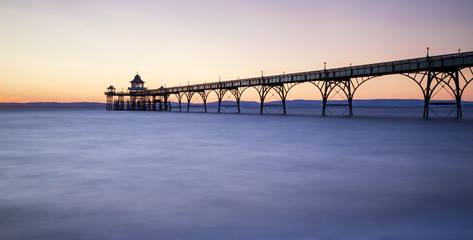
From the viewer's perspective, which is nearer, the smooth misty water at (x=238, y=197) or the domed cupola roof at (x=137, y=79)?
the smooth misty water at (x=238, y=197)

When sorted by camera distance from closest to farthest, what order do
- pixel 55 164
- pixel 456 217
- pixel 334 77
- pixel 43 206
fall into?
1. pixel 456 217
2. pixel 43 206
3. pixel 55 164
4. pixel 334 77

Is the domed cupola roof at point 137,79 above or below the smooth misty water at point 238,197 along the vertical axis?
above

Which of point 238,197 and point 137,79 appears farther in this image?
point 137,79

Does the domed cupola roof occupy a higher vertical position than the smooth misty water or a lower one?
higher

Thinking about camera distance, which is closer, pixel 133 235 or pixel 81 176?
pixel 133 235

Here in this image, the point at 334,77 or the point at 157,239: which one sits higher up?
the point at 334,77

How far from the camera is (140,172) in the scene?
877 centimetres

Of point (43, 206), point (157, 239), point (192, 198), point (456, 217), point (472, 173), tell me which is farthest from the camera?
point (472, 173)

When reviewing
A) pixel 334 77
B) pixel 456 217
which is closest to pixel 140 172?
pixel 456 217

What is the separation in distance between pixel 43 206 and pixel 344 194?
540cm

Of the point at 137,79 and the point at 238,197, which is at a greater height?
the point at 137,79

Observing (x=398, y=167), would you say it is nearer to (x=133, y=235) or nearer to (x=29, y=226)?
(x=133, y=235)

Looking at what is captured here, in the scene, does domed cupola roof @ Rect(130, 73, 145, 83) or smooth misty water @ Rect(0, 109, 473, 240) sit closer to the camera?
smooth misty water @ Rect(0, 109, 473, 240)

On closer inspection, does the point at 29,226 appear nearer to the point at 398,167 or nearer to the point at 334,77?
the point at 398,167
